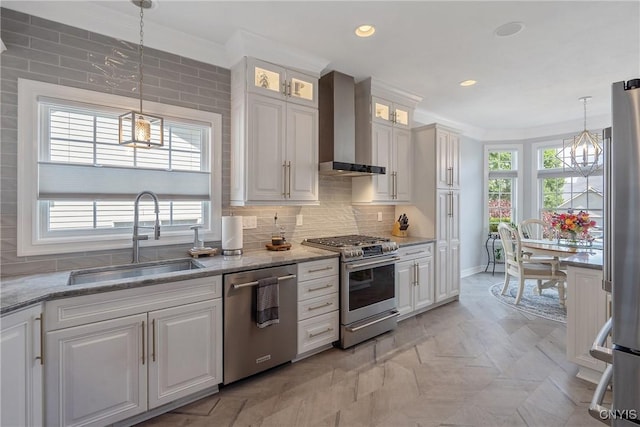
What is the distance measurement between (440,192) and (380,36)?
215cm

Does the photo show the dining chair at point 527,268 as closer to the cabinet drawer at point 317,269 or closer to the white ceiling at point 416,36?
the white ceiling at point 416,36

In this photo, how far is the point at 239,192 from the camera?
9.29ft

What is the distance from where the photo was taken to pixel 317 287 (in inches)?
110

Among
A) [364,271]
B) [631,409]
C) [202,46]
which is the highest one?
[202,46]

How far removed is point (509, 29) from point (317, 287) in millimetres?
2710

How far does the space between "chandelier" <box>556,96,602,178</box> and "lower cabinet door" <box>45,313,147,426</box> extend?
18.3 feet

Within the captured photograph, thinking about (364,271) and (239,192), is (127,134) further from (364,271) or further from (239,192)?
(364,271)

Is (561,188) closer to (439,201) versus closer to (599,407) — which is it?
(439,201)

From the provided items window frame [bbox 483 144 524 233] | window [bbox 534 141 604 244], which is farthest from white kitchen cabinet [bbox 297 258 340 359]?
window [bbox 534 141 604 244]

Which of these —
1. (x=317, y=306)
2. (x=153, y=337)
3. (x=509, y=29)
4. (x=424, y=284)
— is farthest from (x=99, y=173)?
(x=424, y=284)

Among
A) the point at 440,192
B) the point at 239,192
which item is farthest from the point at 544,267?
the point at 239,192

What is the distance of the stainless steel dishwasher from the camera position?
2289 millimetres

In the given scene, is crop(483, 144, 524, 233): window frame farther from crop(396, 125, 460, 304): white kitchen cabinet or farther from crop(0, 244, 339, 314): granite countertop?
crop(0, 244, 339, 314): granite countertop

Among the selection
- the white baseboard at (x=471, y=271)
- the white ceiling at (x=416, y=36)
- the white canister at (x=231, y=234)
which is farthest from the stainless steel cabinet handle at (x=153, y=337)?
the white baseboard at (x=471, y=271)
